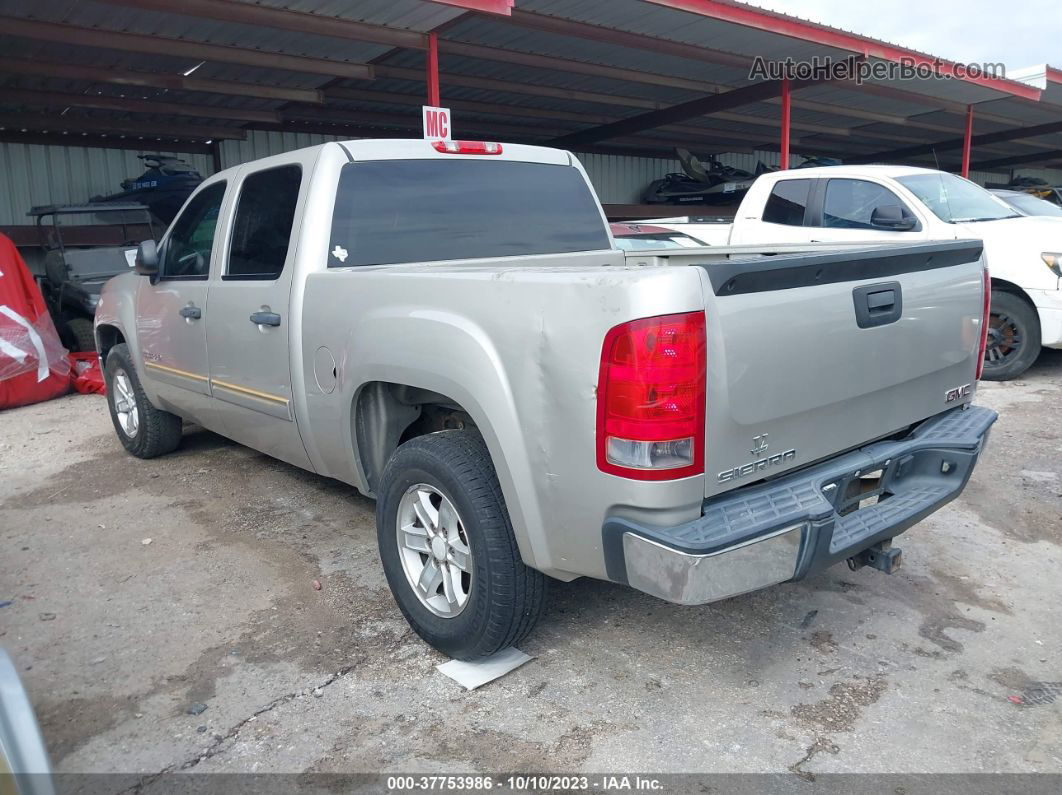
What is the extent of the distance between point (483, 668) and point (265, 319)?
1.86 metres

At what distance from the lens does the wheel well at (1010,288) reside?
7500 mm

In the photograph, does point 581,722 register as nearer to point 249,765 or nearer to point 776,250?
point 249,765

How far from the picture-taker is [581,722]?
2830 mm

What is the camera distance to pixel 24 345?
814 centimetres

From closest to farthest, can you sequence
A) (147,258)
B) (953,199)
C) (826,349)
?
(826,349) < (147,258) < (953,199)

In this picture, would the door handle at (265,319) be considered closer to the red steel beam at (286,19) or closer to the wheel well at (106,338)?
the wheel well at (106,338)

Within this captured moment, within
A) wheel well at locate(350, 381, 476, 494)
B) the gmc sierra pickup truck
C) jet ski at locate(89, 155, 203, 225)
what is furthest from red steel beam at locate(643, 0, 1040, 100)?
jet ski at locate(89, 155, 203, 225)

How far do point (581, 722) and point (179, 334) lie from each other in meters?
3.31

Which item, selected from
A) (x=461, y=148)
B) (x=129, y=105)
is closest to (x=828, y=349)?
(x=461, y=148)

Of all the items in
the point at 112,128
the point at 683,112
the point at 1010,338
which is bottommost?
the point at 1010,338

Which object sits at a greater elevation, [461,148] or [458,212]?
[461,148]

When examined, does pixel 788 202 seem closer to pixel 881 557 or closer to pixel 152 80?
pixel 881 557

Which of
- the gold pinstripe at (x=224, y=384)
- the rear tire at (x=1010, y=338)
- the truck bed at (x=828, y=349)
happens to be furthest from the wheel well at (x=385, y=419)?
the rear tire at (x=1010, y=338)

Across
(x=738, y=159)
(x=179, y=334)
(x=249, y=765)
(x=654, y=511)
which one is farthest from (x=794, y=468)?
(x=738, y=159)
